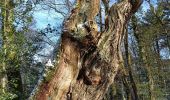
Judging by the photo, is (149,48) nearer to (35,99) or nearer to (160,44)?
(160,44)

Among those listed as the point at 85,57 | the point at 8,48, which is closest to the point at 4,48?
the point at 8,48

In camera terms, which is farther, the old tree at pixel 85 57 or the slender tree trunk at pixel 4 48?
the slender tree trunk at pixel 4 48

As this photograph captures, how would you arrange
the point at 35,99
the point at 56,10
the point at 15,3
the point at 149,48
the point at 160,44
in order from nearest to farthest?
the point at 35,99, the point at 15,3, the point at 56,10, the point at 149,48, the point at 160,44

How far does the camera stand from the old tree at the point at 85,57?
6.83m

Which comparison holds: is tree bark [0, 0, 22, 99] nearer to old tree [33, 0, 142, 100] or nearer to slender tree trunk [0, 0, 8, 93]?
slender tree trunk [0, 0, 8, 93]

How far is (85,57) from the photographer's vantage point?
7203 mm

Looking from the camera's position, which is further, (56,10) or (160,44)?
(160,44)

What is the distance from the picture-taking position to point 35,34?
17266 millimetres

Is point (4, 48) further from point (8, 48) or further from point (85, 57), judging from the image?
point (85, 57)

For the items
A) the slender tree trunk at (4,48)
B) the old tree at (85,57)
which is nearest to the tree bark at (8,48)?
the slender tree trunk at (4,48)

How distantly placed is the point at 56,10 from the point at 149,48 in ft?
36.4

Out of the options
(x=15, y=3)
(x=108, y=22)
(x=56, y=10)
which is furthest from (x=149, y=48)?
(x=108, y=22)

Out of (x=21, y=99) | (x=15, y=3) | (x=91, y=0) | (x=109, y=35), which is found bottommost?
(x=21, y=99)

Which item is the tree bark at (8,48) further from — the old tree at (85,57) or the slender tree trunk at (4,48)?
the old tree at (85,57)
